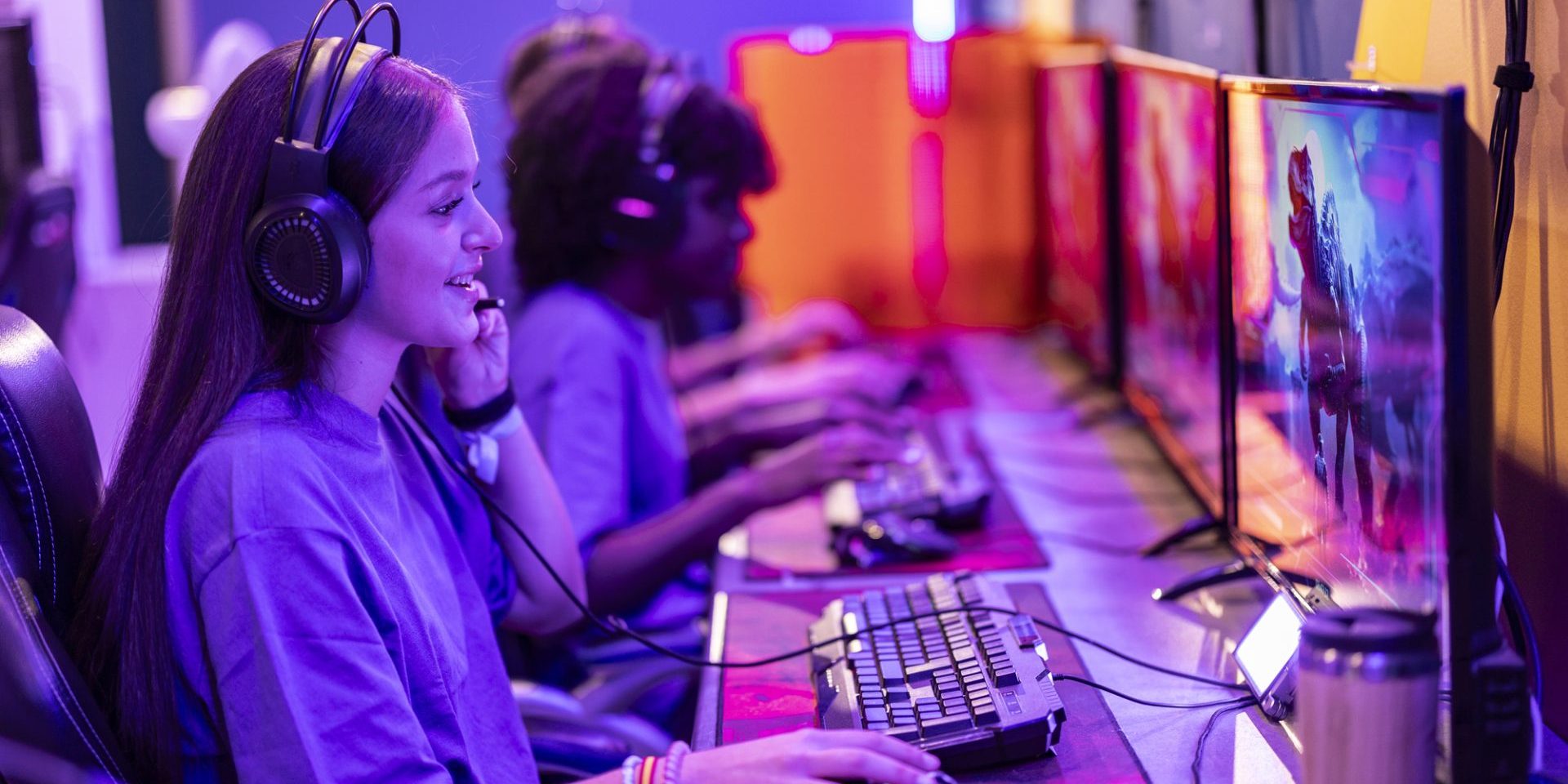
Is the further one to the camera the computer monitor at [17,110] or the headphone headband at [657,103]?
the computer monitor at [17,110]

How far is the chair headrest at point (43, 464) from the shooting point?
96 cm

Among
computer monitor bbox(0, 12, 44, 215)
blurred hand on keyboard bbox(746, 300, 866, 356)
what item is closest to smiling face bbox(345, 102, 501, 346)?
blurred hand on keyboard bbox(746, 300, 866, 356)

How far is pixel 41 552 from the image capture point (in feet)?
3.19

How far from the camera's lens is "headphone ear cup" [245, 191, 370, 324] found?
958mm

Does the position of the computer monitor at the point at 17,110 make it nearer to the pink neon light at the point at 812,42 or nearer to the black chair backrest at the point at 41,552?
the pink neon light at the point at 812,42

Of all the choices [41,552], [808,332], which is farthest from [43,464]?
[808,332]

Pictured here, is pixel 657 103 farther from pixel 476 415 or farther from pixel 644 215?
pixel 476 415

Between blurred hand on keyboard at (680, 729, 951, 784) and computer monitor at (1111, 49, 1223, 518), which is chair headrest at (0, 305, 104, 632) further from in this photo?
computer monitor at (1111, 49, 1223, 518)

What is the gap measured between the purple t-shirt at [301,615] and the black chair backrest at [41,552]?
0.24ft

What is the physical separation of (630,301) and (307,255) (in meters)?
1.01

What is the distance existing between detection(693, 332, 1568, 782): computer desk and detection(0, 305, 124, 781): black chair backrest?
44cm

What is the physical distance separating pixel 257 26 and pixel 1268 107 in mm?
3423

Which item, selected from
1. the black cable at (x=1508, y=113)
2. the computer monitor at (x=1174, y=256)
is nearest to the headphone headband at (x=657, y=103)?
the computer monitor at (x=1174, y=256)

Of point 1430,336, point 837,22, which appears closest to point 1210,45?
point 1430,336
